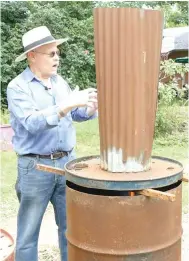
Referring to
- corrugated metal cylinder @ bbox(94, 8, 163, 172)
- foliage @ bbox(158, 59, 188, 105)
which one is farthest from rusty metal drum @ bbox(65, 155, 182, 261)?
foliage @ bbox(158, 59, 188, 105)

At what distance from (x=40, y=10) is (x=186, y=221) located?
9838mm

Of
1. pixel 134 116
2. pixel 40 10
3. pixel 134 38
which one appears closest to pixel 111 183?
pixel 134 116

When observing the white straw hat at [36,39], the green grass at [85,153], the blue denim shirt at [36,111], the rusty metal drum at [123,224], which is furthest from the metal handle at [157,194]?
the green grass at [85,153]

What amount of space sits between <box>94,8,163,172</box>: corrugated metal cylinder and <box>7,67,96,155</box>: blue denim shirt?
65cm

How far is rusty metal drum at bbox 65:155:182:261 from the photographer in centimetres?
198

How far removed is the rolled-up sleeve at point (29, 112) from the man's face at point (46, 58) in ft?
0.72

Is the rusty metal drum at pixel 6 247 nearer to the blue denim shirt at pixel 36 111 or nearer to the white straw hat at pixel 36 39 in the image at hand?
the blue denim shirt at pixel 36 111

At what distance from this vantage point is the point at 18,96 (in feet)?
8.91

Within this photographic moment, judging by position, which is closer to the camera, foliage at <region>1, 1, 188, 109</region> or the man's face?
the man's face

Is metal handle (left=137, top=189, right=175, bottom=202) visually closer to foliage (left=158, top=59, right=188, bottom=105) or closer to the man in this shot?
the man

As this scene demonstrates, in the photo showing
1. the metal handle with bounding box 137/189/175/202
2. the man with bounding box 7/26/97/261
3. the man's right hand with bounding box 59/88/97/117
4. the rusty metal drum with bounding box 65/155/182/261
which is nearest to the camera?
the metal handle with bounding box 137/189/175/202

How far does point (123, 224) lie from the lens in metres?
1.98

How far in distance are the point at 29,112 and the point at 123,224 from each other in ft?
3.22

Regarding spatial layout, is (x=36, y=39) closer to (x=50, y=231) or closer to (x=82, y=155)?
(x=50, y=231)
